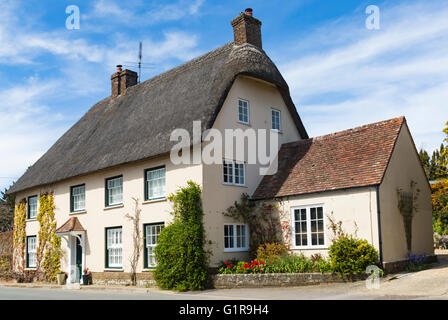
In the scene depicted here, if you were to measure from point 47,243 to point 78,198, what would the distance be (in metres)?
3.36

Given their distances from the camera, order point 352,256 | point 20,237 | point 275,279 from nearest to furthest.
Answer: point 352,256, point 275,279, point 20,237

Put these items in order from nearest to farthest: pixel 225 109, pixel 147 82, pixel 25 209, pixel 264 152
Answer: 1. pixel 225 109
2. pixel 264 152
3. pixel 147 82
4. pixel 25 209

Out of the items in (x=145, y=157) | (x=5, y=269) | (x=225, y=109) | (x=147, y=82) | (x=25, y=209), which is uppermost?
(x=147, y=82)

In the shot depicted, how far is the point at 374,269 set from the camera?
576 inches

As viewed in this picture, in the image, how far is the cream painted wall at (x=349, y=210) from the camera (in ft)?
50.2

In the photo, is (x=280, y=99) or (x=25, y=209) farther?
(x=25, y=209)

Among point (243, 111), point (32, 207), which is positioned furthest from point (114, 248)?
point (32, 207)

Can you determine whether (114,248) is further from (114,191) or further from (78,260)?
(78,260)

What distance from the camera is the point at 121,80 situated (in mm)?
27281

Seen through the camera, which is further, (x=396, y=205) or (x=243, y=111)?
(x=243, y=111)

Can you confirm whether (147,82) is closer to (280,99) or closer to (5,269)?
(280,99)

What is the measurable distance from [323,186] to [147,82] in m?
12.2

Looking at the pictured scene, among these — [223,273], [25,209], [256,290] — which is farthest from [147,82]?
[256,290]

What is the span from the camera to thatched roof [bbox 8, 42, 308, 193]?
61.4 feet
